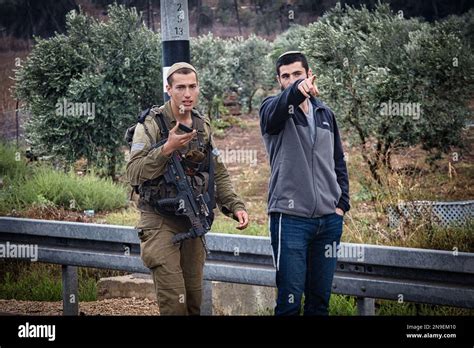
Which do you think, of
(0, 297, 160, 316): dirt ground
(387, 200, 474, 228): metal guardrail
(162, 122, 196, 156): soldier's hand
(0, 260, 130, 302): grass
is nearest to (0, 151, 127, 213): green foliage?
(0, 260, 130, 302): grass

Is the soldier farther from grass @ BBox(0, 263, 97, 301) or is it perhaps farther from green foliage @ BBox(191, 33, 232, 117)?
green foliage @ BBox(191, 33, 232, 117)

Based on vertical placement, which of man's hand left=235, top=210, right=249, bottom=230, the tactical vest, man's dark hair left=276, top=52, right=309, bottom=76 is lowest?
man's hand left=235, top=210, right=249, bottom=230

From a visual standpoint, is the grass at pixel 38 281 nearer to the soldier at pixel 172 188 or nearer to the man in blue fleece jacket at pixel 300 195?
the soldier at pixel 172 188

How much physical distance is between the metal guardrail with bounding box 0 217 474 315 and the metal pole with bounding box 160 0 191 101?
4.59ft

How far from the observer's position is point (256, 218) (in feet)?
43.6

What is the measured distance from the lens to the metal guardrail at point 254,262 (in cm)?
638

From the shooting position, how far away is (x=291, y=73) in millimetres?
6055

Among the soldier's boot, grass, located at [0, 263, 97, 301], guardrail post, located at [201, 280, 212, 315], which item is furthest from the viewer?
grass, located at [0, 263, 97, 301]

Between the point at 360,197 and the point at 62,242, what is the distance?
587 centimetres

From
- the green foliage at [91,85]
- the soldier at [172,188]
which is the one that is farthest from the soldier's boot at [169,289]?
the green foliage at [91,85]

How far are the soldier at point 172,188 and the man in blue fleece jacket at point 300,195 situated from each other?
42 cm

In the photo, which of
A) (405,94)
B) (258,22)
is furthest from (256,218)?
(258,22)

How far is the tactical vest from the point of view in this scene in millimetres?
6117
